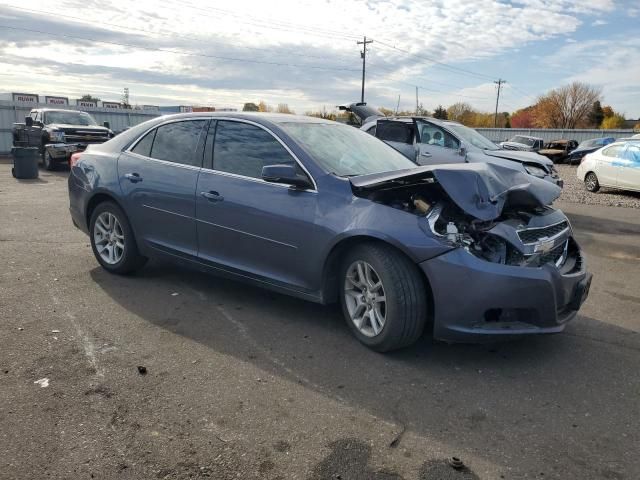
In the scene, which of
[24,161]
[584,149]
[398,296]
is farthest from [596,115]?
[398,296]

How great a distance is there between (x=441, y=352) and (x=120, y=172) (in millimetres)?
3514

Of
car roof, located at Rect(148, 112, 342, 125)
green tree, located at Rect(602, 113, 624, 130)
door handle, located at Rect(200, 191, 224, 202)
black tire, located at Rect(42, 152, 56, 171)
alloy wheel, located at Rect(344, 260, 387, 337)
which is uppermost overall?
green tree, located at Rect(602, 113, 624, 130)

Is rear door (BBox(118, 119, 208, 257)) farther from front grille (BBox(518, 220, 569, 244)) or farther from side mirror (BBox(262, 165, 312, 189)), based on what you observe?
front grille (BBox(518, 220, 569, 244))

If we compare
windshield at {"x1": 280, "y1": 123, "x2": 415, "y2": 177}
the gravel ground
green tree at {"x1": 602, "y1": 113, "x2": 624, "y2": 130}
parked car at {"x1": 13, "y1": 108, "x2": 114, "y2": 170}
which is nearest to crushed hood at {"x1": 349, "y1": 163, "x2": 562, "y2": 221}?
windshield at {"x1": 280, "y1": 123, "x2": 415, "y2": 177}

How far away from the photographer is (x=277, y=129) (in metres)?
4.49

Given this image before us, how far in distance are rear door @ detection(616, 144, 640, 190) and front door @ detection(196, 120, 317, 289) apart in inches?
496

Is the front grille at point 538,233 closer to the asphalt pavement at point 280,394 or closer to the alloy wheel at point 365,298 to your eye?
the asphalt pavement at point 280,394

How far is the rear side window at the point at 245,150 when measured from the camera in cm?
441

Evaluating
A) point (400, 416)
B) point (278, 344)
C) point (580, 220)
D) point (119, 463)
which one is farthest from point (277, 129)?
point (580, 220)

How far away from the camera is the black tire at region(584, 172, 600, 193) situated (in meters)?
15.3

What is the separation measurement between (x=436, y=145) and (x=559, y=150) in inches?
990

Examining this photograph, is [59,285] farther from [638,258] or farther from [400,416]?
[638,258]

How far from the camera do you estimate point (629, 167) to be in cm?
1409

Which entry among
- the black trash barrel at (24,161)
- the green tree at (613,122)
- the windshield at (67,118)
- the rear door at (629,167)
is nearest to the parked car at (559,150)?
the rear door at (629,167)
